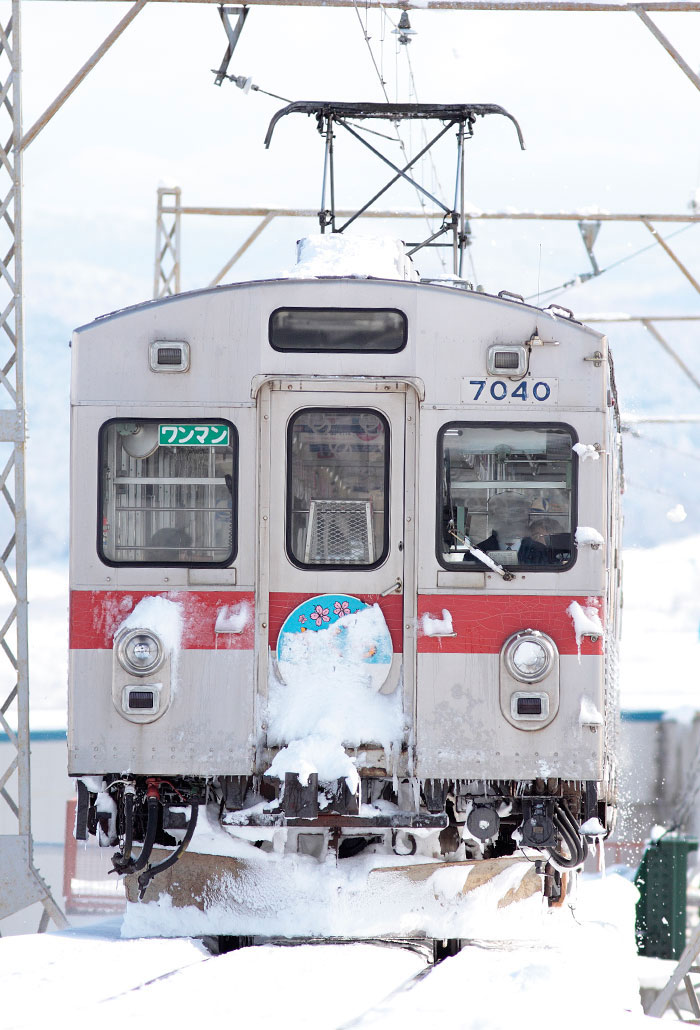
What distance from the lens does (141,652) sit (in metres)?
6.67

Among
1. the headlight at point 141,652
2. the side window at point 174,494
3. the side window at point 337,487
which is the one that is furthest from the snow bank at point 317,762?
the side window at point 174,494

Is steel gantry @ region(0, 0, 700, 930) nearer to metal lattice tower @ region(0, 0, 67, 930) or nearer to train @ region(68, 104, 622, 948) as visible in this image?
metal lattice tower @ region(0, 0, 67, 930)

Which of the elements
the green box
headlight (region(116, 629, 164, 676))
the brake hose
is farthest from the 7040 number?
the green box

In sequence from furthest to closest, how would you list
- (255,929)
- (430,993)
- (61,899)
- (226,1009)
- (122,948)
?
(61,899)
(255,929)
(122,948)
(430,993)
(226,1009)

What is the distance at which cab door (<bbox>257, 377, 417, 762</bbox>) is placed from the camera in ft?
22.3

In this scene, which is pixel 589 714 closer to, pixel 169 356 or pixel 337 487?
pixel 337 487

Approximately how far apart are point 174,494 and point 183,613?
2.00 ft

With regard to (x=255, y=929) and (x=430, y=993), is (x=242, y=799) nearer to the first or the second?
(x=255, y=929)

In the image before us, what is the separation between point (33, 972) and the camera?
545 centimetres

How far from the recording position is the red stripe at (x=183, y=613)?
670 cm

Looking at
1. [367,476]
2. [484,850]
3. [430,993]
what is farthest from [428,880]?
[367,476]

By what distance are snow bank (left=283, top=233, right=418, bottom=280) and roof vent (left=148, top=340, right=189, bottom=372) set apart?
2.42 ft

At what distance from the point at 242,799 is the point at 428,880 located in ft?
3.39

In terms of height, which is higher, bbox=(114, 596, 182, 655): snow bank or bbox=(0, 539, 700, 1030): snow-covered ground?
bbox=(114, 596, 182, 655): snow bank
